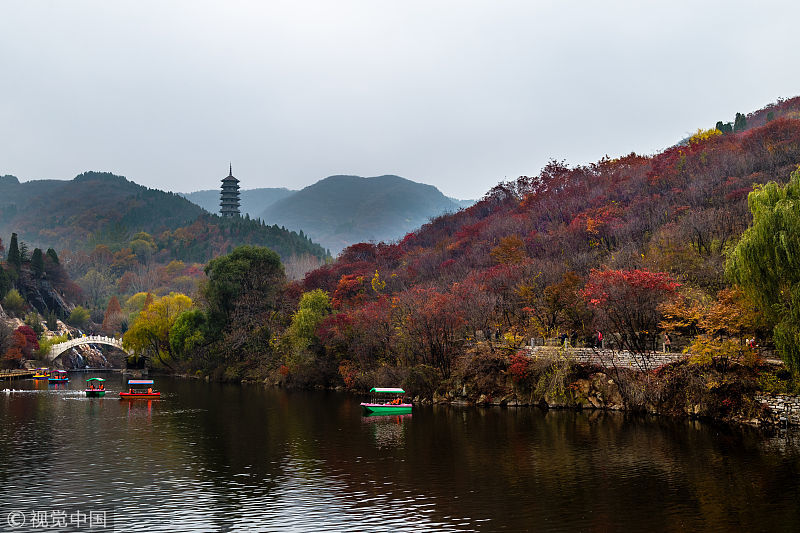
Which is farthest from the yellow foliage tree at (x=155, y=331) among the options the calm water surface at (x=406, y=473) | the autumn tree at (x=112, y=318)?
the calm water surface at (x=406, y=473)

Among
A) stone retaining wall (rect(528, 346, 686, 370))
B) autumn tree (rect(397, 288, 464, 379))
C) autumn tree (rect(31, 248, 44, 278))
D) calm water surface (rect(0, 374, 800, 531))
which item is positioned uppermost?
autumn tree (rect(31, 248, 44, 278))

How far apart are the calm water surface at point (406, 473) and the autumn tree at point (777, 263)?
6.02 metres

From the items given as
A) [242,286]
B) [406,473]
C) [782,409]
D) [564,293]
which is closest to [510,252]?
[564,293]

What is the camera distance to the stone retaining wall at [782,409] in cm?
3616

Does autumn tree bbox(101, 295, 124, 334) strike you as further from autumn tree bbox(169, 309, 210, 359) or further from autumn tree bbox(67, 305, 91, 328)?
autumn tree bbox(169, 309, 210, 359)

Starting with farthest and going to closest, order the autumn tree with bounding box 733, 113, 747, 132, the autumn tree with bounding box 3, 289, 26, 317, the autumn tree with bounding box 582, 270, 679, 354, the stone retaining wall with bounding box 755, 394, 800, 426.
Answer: the autumn tree with bounding box 3, 289, 26, 317, the autumn tree with bounding box 733, 113, 747, 132, the autumn tree with bounding box 582, 270, 679, 354, the stone retaining wall with bounding box 755, 394, 800, 426

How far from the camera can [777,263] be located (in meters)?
34.8

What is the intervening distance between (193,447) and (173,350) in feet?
214

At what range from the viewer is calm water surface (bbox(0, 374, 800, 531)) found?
21719 millimetres

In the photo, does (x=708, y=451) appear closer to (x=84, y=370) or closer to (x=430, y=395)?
(x=430, y=395)

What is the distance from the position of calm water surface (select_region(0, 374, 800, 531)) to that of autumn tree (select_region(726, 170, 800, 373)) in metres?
6.02

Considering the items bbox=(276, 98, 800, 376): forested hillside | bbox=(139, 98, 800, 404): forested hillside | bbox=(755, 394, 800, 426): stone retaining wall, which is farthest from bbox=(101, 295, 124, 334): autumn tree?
bbox=(755, 394, 800, 426): stone retaining wall

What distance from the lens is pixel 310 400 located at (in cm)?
5919

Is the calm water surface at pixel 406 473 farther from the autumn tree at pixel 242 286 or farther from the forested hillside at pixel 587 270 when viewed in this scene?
the autumn tree at pixel 242 286
